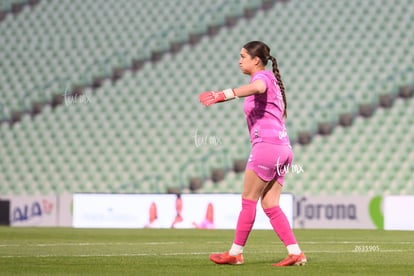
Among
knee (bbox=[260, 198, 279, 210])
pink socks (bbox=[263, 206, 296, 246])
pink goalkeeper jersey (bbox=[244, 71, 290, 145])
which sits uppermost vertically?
pink goalkeeper jersey (bbox=[244, 71, 290, 145])

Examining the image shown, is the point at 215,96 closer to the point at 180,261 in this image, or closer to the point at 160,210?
the point at 180,261

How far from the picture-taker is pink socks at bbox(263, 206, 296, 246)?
730cm

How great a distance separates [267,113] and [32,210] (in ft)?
43.4

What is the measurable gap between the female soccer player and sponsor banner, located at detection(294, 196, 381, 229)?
11.3 meters

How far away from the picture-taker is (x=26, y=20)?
25969 mm

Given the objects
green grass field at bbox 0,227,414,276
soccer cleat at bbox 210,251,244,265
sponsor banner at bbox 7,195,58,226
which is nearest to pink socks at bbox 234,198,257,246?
soccer cleat at bbox 210,251,244,265

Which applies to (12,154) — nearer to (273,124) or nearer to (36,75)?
(36,75)

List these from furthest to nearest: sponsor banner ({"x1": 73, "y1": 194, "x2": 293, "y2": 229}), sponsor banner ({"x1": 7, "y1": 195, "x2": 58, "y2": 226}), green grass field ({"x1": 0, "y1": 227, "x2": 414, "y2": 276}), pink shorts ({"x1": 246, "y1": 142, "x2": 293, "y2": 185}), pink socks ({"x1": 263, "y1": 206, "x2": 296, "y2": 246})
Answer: sponsor banner ({"x1": 7, "y1": 195, "x2": 58, "y2": 226}) → sponsor banner ({"x1": 73, "y1": 194, "x2": 293, "y2": 229}) → pink socks ({"x1": 263, "y1": 206, "x2": 296, "y2": 246}) → pink shorts ({"x1": 246, "y1": 142, "x2": 293, "y2": 185}) → green grass field ({"x1": 0, "y1": 227, "x2": 414, "y2": 276})

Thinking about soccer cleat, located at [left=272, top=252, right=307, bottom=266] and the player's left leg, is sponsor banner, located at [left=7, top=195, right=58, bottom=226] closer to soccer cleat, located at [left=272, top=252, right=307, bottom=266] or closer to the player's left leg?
the player's left leg

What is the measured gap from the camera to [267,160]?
283 inches

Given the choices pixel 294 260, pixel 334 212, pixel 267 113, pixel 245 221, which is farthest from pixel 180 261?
pixel 334 212

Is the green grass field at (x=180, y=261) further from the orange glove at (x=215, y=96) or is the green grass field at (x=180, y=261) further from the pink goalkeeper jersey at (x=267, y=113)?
the orange glove at (x=215, y=96)

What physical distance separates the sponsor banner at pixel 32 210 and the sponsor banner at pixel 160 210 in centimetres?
71

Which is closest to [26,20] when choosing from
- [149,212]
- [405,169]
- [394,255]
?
Result: [149,212]
